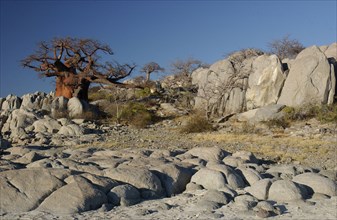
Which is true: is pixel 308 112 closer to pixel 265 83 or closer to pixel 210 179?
pixel 265 83

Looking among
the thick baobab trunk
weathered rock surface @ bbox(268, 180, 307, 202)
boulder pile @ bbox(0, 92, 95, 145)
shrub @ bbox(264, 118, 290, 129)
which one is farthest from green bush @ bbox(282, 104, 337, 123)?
the thick baobab trunk

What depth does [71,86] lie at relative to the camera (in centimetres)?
2889

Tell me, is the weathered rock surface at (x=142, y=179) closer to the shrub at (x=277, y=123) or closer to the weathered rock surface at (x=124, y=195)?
the weathered rock surface at (x=124, y=195)

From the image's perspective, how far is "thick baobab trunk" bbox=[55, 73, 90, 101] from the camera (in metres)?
28.6

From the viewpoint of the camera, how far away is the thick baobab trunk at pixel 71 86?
28641mm

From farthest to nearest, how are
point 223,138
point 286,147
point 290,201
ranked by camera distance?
1. point 223,138
2. point 286,147
3. point 290,201

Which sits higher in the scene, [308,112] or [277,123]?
[308,112]

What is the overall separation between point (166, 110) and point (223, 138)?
34.7 ft

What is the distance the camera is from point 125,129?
72.4ft

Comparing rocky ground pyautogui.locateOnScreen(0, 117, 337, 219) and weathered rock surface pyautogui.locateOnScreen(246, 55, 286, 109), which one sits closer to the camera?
rocky ground pyautogui.locateOnScreen(0, 117, 337, 219)

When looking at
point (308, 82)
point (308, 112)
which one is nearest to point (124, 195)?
point (308, 112)

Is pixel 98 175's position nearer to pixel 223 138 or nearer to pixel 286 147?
pixel 286 147

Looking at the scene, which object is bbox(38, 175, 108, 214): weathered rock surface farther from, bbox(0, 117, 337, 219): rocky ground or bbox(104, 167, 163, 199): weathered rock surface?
bbox(104, 167, 163, 199): weathered rock surface

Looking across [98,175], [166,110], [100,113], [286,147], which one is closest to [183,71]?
[166,110]
